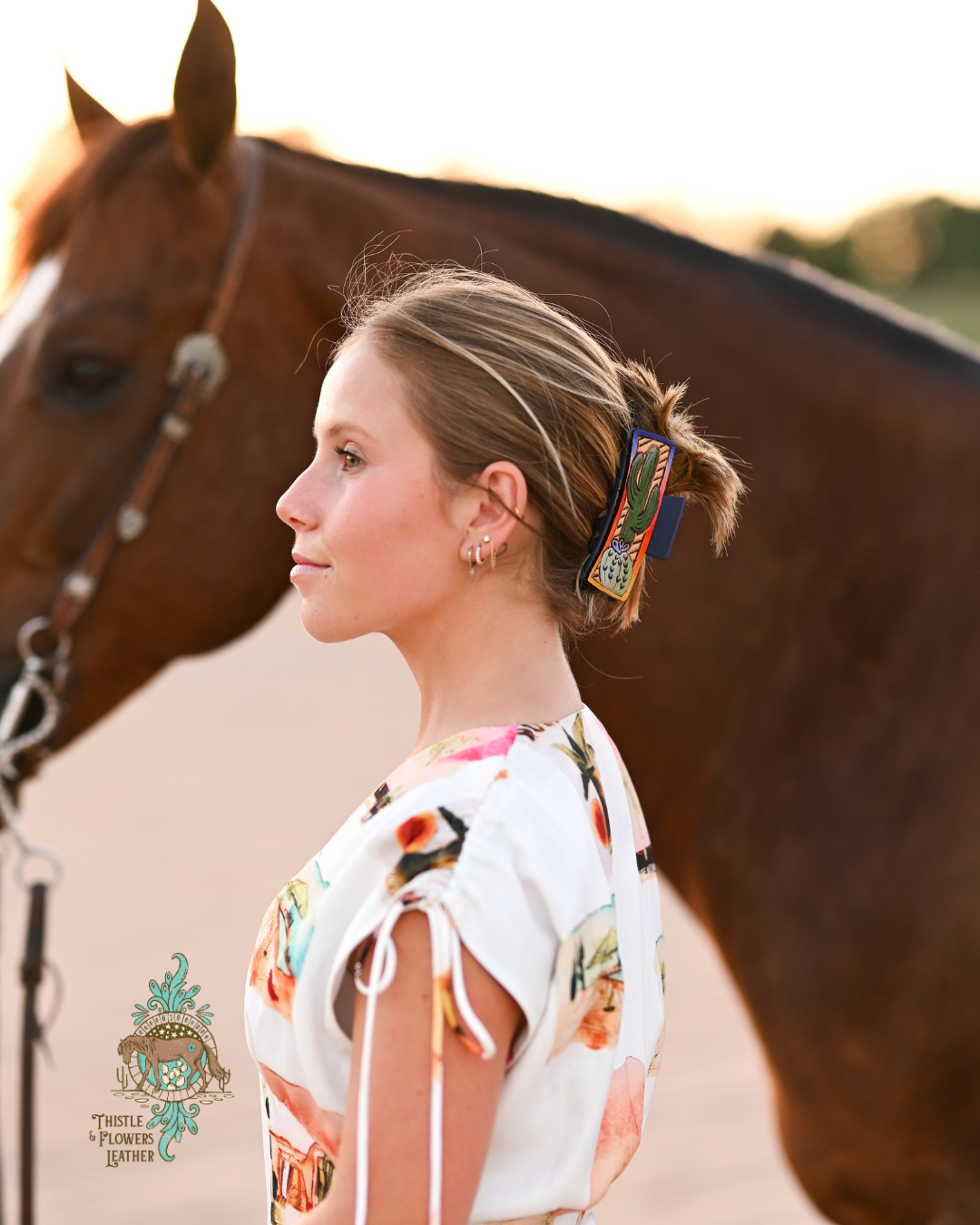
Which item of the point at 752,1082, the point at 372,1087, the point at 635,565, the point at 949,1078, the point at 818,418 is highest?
the point at 818,418

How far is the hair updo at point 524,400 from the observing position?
39.9 inches

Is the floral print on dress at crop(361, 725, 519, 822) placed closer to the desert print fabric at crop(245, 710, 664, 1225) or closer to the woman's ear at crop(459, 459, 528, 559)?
the desert print fabric at crop(245, 710, 664, 1225)

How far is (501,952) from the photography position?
2.73 ft

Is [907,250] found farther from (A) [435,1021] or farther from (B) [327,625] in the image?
(A) [435,1021]

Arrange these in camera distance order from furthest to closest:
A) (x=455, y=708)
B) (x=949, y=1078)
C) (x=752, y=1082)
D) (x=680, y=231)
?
(x=752, y=1082), (x=680, y=231), (x=949, y=1078), (x=455, y=708)

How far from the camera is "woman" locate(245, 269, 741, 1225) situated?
83 cm

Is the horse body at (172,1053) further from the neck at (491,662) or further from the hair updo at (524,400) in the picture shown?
the hair updo at (524,400)

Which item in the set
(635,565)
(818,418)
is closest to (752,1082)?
(818,418)

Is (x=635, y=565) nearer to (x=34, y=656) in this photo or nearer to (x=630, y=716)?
(x=630, y=716)

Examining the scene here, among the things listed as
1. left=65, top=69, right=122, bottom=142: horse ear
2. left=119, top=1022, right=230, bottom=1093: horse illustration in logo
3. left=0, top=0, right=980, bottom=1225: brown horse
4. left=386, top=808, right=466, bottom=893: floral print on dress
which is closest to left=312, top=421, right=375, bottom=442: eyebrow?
left=386, top=808, right=466, bottom=893: floral print on dress

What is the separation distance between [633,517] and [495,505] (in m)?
0.16

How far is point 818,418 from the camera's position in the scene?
1901 mm

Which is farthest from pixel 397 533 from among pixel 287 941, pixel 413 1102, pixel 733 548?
pixel 733 548

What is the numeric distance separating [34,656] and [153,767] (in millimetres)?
6771
